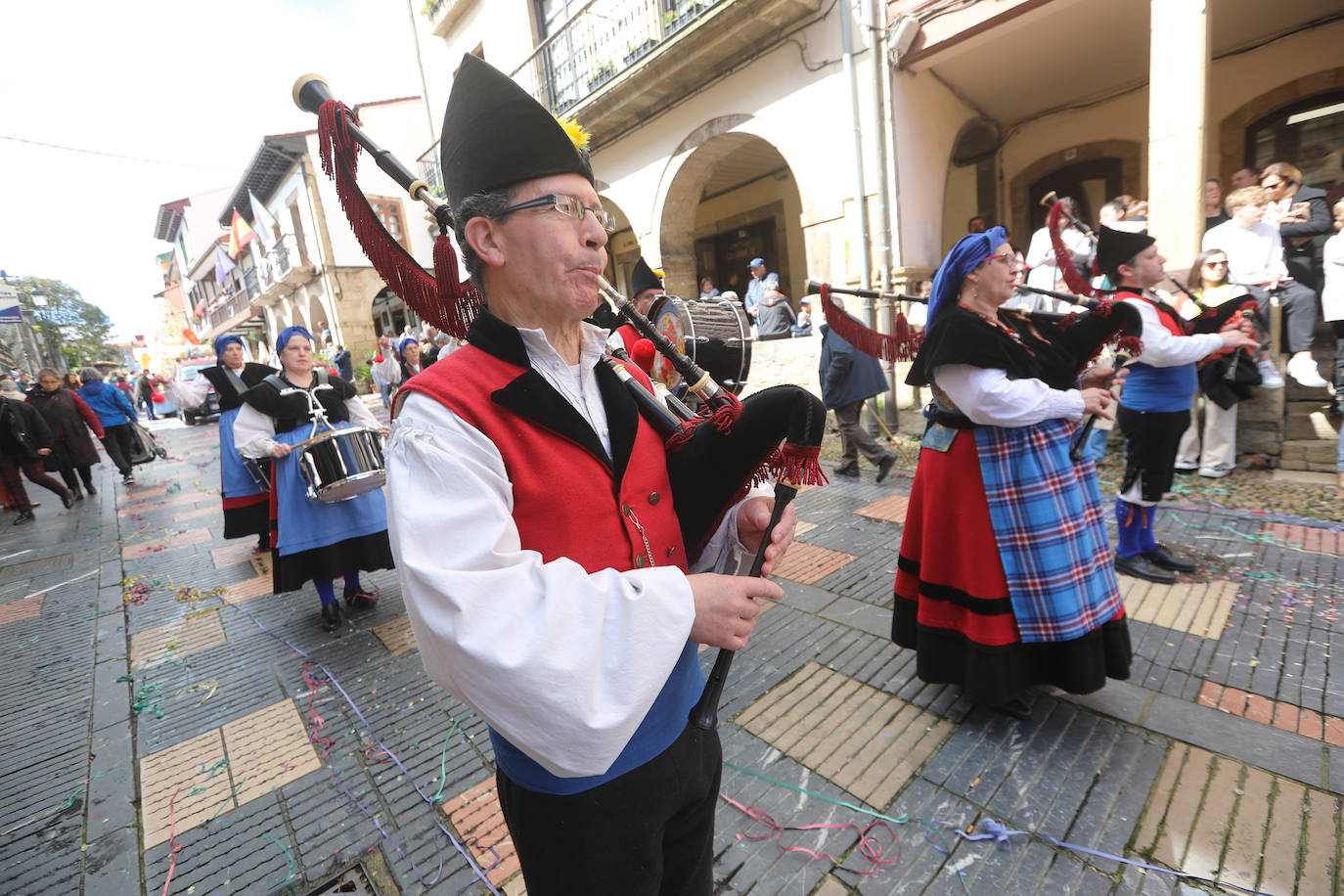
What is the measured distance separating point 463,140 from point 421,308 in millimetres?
414

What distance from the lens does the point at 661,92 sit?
9.45 meters

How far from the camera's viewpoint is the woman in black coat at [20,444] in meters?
8.23

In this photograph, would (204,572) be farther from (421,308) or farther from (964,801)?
(964,801)

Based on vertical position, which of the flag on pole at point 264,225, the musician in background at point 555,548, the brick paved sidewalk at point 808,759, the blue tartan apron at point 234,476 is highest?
the flag on pole at point 264,225

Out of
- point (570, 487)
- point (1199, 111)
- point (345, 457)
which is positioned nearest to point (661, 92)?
point (1199, 111)

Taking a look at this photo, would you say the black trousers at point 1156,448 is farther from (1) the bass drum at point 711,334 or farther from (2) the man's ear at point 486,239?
(2) the man's ear at point 486,239

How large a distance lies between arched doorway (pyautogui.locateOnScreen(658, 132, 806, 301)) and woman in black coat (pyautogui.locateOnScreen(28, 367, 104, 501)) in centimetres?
940

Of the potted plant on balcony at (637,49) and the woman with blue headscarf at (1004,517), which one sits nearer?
the woman with blue headscarf at (1004,517)

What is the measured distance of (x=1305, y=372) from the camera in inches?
207

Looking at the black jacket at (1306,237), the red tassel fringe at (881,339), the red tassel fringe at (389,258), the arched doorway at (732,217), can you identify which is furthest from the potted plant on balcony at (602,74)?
the red tassel fringe at (389,258)

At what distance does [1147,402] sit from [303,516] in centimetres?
529

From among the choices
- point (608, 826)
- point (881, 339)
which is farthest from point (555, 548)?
point (881, 339)

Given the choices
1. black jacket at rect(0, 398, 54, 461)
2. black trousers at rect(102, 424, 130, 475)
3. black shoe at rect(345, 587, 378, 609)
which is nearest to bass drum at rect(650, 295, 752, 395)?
black shoe at rect(345, 587, 378, 609)

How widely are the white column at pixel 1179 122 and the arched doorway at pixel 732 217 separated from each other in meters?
5.23
